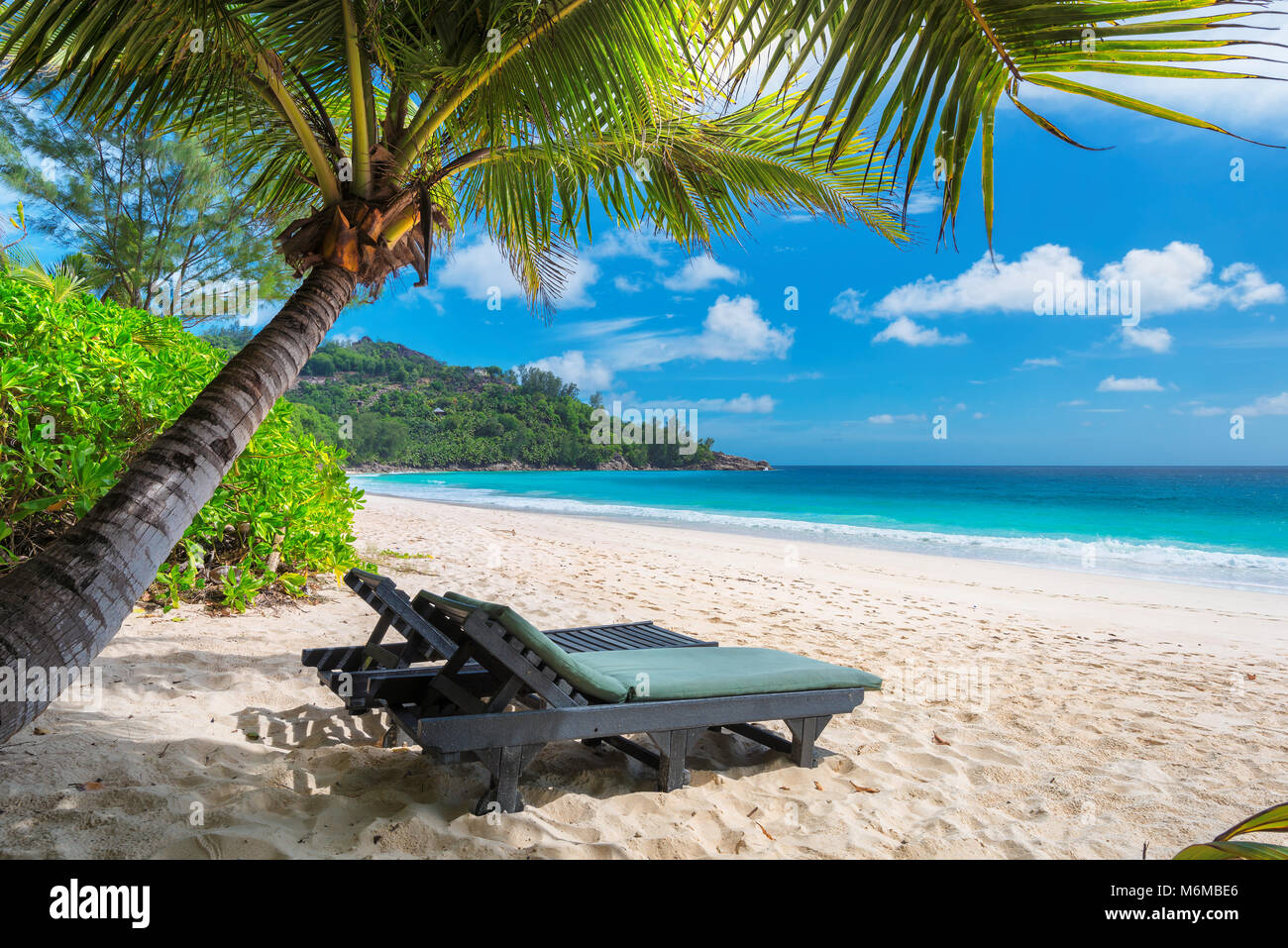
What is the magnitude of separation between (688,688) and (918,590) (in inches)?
295

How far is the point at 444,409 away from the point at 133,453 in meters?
68.9

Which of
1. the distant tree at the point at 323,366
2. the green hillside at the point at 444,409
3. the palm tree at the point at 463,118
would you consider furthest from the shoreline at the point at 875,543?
the distant tree at the point at 323,366

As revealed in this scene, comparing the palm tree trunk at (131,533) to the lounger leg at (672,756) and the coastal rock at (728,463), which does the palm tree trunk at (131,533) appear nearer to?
the lounger leg at (672,756)

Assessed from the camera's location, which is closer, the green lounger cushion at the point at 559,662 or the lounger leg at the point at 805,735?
the green lounger cushion at the point at 559,662

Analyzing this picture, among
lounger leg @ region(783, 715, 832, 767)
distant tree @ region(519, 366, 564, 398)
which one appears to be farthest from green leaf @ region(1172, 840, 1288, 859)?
distant tree @ region(519, 366, 564, 398)

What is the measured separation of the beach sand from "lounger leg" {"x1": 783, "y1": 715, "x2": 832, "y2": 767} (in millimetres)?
50

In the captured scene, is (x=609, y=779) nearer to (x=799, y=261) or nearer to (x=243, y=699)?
(x=243, y=699)

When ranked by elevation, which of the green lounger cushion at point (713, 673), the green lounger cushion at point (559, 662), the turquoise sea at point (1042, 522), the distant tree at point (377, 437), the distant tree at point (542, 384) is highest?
the distant tree at point (542, 384)

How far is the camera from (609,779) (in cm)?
293

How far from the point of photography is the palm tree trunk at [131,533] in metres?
1.81

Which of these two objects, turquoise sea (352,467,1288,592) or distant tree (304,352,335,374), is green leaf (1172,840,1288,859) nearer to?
turquoise sea (352,467,1288,592)

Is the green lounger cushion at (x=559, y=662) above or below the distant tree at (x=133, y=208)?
below

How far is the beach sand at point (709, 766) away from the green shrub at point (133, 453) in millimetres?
439

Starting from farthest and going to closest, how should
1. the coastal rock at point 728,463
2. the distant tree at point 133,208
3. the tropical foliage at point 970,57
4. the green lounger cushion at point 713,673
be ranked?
the coastal rock at point 728,463, the distant tree at point 133,208, the green lounger cushion at point 713,673, the tropical foliage at point 970,57
